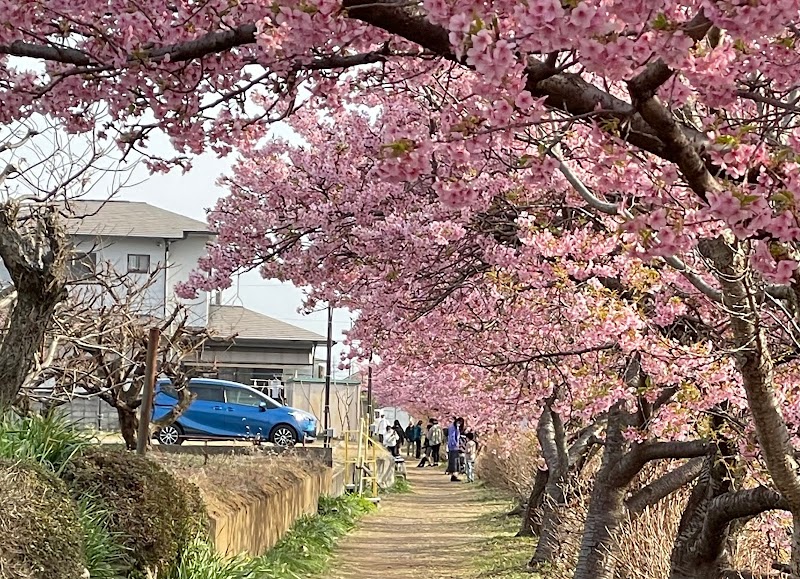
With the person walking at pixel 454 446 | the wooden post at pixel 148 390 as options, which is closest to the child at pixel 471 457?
the person walking at pixel 454 446

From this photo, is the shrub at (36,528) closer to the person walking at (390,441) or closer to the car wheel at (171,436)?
the car wheel at (171,436)

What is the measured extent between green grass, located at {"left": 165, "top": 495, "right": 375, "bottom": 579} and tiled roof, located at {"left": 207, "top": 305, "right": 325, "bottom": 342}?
1620 centimetres

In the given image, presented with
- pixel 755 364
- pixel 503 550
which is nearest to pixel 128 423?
pixel 503 550

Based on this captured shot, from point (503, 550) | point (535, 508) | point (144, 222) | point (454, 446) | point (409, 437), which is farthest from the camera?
point (409, 437)

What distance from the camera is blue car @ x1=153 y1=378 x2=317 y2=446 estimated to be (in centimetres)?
2411

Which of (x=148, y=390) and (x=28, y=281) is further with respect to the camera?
(x=148, y=390)

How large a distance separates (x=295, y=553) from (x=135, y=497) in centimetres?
609

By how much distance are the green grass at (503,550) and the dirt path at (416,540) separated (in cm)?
18

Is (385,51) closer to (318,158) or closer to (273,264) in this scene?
(318,158)

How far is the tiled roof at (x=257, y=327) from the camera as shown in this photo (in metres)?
37.2

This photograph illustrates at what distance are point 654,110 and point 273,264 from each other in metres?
7.47

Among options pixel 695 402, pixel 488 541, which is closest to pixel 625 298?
pixel 695 402

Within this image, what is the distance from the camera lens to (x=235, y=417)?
24531 millimetres

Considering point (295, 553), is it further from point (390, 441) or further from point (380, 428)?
point (380, 428)
